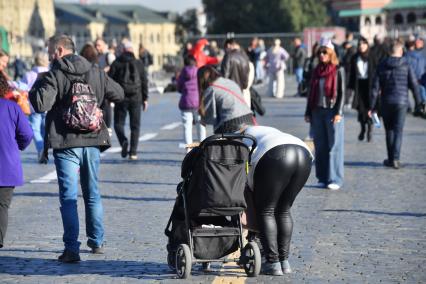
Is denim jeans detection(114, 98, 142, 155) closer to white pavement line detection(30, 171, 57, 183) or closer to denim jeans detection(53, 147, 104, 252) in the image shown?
white pavement line detection(30, 171, 57, 183)

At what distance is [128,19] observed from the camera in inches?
7264

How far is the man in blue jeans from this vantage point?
32.9ft

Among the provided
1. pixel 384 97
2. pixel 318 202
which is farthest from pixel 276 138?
pixel 384 97

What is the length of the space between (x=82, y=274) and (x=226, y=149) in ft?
4.64

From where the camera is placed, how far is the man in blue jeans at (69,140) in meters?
10.0

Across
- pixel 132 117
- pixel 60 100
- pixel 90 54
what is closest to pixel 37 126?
pixel 132 117

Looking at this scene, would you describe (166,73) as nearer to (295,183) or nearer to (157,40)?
(295,183)

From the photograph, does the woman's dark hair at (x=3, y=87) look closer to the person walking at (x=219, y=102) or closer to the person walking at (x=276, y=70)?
the person walking at (x=219, y=102)

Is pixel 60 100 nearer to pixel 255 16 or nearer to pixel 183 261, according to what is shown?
pixel 183 261

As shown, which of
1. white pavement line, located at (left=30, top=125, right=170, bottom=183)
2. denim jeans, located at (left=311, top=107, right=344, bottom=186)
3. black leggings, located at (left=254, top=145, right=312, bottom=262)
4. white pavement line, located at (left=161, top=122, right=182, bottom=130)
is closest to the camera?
black leggings, located at (left=254, top=145, right=312, bottom=262)

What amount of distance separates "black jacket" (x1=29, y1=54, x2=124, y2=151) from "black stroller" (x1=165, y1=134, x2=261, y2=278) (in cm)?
119

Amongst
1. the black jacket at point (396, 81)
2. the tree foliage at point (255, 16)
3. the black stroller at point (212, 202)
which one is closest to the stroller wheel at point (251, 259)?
the black stroller at point (212, 202)

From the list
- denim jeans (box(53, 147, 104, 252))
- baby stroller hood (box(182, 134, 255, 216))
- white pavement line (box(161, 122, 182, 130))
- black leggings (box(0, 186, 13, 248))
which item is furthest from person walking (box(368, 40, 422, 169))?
white pavement line (box(161, 122, 182, 130))

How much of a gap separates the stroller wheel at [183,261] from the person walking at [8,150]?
1.42 m
